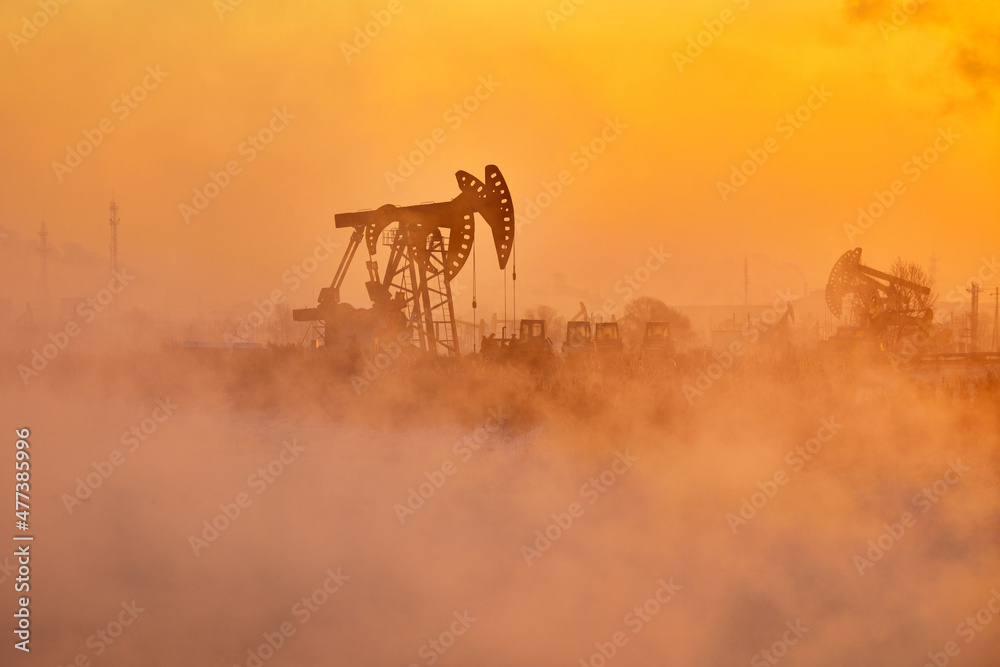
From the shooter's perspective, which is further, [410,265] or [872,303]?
[872,303]

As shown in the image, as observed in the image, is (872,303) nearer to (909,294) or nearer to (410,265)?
(909,294)

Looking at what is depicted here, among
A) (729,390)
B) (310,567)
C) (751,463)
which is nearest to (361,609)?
(310,567)

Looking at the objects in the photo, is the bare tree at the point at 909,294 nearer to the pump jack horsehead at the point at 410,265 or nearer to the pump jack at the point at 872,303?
the pump jack at the point at 872,303

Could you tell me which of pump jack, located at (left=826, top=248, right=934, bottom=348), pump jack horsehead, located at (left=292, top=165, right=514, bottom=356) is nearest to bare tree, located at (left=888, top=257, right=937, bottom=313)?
pump jack, located at (left=826, top=248, right=934, bottom=348)

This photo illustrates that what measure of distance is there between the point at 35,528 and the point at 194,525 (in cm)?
199

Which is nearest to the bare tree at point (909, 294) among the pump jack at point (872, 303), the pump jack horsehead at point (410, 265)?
the pump jack at point (872, 303)

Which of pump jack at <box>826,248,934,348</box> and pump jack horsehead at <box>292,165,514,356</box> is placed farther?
pump jack at <box>826,248,934,348</box>

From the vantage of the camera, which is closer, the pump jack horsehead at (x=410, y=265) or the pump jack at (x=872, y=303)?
the pump jack horsehead at (x=410, y=265)

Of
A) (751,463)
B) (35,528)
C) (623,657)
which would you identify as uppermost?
(751,463)

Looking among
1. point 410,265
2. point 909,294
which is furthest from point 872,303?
point 410,265

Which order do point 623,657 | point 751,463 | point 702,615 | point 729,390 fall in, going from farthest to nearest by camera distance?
point 729,390 < point 751,463 < point 702,615 < point 623,657

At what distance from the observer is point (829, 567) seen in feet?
28.0

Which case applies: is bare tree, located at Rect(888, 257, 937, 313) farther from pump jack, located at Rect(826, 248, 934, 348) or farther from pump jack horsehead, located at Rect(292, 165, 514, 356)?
pump jack horsehead, located at Rect(292, 165, 514, 356)

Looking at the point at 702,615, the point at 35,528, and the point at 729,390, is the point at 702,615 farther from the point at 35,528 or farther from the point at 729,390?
the point at 35,528
